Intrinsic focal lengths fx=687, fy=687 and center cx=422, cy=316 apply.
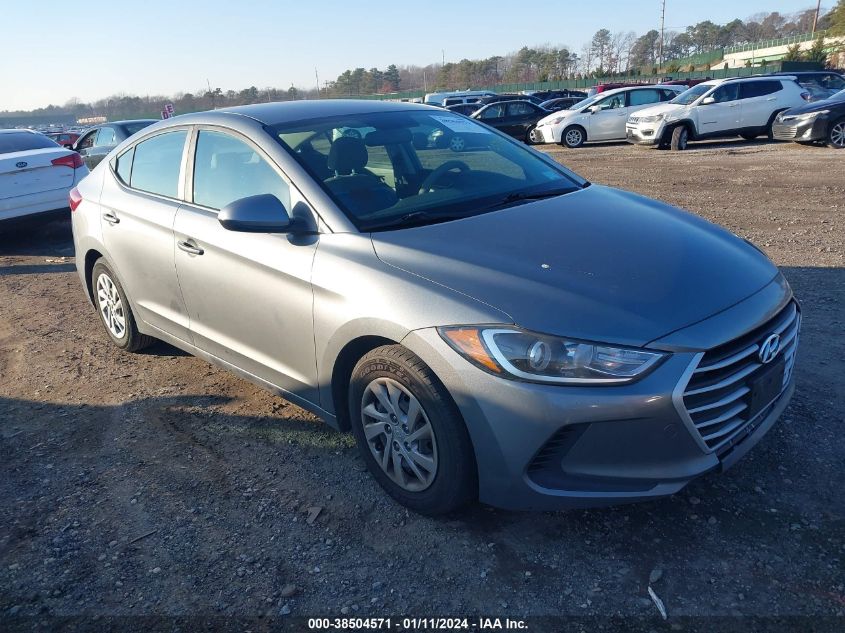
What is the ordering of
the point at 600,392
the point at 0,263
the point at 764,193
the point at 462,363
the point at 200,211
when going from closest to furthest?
the point at 600,392
the point at 462,363
the point at 200,211
the point at 0,263
the point at 764,193

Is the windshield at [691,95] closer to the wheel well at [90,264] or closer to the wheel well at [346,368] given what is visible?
the wheel well at [90,264]

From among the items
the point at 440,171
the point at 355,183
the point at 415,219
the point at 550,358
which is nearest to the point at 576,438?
the point at 550,358

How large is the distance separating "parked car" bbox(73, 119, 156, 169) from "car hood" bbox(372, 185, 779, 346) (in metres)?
12.8

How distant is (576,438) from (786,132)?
1472 cm

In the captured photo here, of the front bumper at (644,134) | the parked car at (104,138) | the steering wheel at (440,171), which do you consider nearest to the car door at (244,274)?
the steering wheel at (440,171)

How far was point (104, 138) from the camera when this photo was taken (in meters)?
14.8

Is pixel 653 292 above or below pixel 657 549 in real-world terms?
above

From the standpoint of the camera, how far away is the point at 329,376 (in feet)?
10.4

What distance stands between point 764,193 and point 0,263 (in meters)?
10.2

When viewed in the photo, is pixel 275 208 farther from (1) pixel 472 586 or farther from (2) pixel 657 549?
(2) pixel 657 549

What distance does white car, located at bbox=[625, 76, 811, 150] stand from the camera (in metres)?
16.2

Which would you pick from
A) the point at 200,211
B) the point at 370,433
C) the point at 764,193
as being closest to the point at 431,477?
the point at 370,433

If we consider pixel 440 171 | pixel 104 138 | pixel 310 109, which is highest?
pixel 310 109

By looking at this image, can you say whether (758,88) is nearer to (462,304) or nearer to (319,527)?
(462,304)
